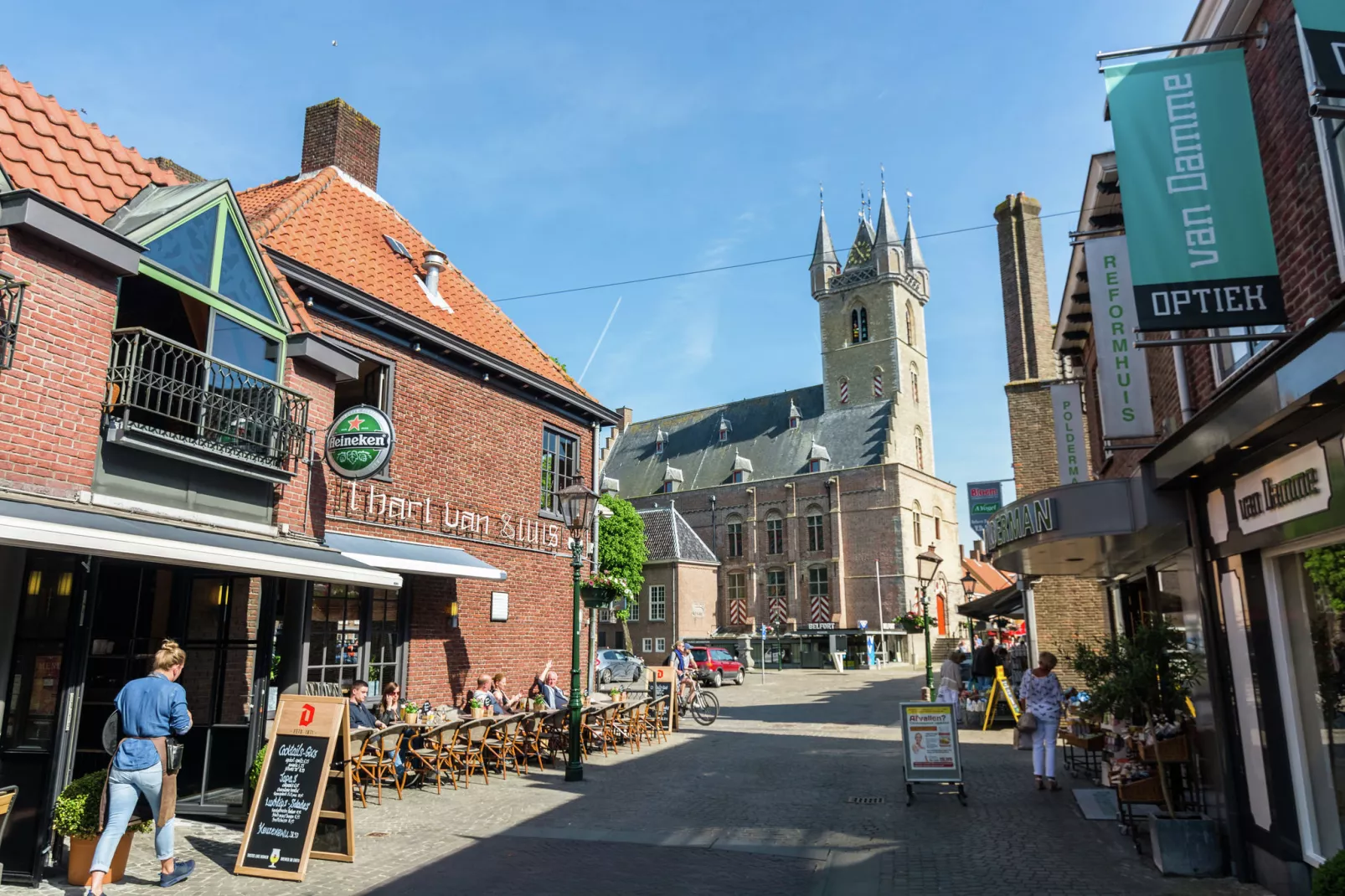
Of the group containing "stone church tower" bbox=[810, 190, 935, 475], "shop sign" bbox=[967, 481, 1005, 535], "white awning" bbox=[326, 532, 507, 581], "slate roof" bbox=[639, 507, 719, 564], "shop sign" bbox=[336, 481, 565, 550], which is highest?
"stone church tower" bbox=[810, 190, 935, 475]

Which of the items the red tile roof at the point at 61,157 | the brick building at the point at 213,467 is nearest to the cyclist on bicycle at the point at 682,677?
the brick building at the point at 213,467

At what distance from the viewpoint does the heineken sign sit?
9984mm

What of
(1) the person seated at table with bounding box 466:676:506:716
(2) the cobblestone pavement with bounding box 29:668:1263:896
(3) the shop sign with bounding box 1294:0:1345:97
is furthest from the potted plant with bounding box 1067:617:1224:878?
(1) the person seated at table with bounding box 466:676:506:716

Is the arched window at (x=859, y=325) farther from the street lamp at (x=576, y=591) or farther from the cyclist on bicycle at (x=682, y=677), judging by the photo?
the street lamp at (x=576, y=591)

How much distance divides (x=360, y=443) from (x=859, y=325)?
58.6m

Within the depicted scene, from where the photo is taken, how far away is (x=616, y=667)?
104 feet

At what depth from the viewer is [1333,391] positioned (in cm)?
457

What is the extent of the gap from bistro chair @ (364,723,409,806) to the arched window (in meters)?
58.3

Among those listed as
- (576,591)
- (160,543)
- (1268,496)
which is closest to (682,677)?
(576,591)

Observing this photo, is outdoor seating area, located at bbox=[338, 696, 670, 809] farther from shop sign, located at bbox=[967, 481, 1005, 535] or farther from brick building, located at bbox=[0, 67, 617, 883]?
shop sign, located at bbox=[967, 481, 1005, 535]

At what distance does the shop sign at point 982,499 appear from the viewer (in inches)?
1043

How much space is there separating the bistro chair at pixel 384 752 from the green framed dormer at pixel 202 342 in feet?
10.3

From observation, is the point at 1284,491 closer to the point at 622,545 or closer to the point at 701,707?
the point at 701,707

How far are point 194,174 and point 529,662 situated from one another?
1049 centimetres
